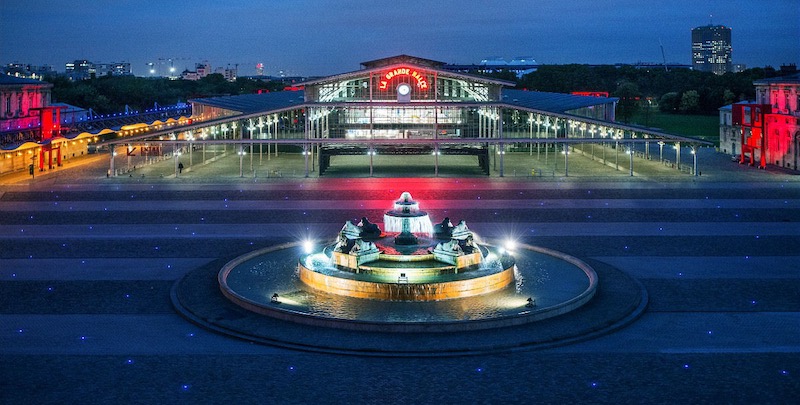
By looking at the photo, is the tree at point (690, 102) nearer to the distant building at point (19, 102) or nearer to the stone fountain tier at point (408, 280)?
the distant building at point (19, 102)

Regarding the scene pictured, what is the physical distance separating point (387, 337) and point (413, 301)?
11.4 feet

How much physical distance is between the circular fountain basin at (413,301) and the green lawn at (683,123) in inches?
3300

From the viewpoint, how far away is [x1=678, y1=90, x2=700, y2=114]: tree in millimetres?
141750

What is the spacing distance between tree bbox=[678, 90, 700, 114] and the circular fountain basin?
121 m

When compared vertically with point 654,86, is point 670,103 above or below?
below

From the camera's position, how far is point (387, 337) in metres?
21.7

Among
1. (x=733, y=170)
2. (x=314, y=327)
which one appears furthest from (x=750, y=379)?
(x=733, y=170)

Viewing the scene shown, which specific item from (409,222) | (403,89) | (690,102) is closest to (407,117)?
(403,89)

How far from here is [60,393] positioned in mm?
18031

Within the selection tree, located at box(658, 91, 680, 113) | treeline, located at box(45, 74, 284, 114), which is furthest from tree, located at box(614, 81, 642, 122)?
treeline, located at box(45, 74, 284, 114)

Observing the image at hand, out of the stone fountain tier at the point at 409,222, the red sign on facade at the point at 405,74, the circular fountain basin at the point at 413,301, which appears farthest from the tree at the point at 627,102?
the circular fountain basin at the point at 413,301

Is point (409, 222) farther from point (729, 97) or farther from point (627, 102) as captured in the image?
point (729, 97)

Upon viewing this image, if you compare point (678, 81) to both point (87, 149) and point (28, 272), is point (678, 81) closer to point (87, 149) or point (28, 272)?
point (87, 149)

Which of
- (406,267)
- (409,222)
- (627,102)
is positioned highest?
(627,102)
